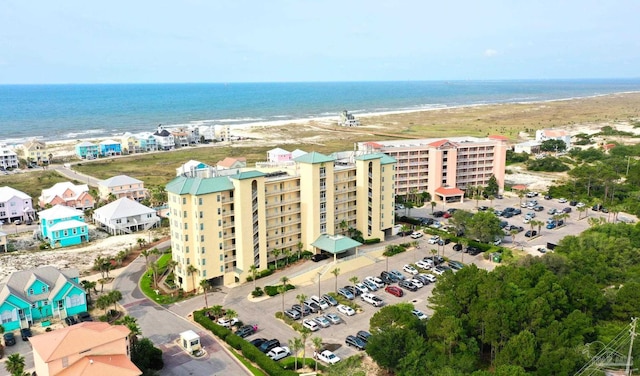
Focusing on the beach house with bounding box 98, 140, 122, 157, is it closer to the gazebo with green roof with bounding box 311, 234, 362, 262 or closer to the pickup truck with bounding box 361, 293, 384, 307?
the gazebo with green roof with bounding box 311, 234, 362, 262

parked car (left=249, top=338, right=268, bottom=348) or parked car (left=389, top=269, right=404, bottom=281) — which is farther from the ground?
parked car (left=389, top=269, right=404, bottom=281)

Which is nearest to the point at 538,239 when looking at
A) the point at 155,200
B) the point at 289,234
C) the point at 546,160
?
the point at 289,234

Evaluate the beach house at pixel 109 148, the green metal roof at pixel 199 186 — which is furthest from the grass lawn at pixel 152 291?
the beach house at pixel 109 148

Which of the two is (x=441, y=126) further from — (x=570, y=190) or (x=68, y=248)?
(x=68, y=248)

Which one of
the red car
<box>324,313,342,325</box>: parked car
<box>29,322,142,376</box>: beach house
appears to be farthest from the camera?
the red car

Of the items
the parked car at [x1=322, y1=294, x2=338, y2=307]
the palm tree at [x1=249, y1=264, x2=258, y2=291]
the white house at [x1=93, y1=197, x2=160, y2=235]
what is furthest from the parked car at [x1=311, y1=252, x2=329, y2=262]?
the white house at [x1=93, y1=197, x2=160, y2=235]

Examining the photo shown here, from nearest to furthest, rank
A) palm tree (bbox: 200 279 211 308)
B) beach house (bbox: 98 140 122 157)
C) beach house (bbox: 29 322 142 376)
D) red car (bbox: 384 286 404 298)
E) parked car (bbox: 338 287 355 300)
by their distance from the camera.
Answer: beach house (bbox: 29 322 142 376)
palm tree (bbox: 200 279 211 308)
parked car (bbox: 338 287 355 300)
red car (bbox: 384 286 404 298)
beach house (bbox: 98 140 122 157)

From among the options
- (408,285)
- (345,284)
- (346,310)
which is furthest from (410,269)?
(346,310)
